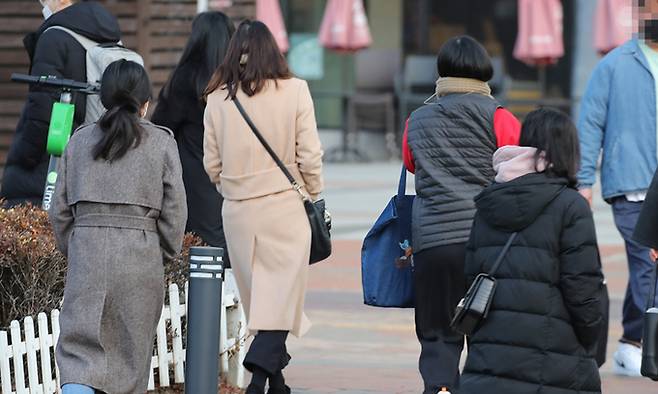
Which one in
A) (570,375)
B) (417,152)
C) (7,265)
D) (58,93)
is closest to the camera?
(570,375)

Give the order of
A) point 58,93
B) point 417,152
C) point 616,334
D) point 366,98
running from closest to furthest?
point 417,152, point 58,93, point 616,334, point 366,98

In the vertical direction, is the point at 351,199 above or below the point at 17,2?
below

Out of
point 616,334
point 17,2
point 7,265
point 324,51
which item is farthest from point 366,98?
point 7,265

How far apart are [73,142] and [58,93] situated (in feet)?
6.34

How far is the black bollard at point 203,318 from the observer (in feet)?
19.0

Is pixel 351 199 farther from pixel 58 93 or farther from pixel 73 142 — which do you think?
pixel 73 142

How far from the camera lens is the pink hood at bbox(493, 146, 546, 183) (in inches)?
206

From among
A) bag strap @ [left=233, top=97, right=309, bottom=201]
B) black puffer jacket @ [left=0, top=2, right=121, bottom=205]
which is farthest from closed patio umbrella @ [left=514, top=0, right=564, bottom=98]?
bag strap @ [left=233, top=97, right=309, bottom=201]

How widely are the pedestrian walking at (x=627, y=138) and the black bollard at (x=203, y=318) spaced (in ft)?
9.22

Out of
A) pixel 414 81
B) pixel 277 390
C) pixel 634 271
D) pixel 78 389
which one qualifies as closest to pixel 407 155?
pixel 277 390

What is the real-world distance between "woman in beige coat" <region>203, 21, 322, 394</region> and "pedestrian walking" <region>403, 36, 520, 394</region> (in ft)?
1.70

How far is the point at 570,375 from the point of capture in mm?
5156

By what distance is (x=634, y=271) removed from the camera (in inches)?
311

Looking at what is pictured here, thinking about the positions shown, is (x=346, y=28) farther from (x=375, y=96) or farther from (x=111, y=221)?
(x=111, y=221)
